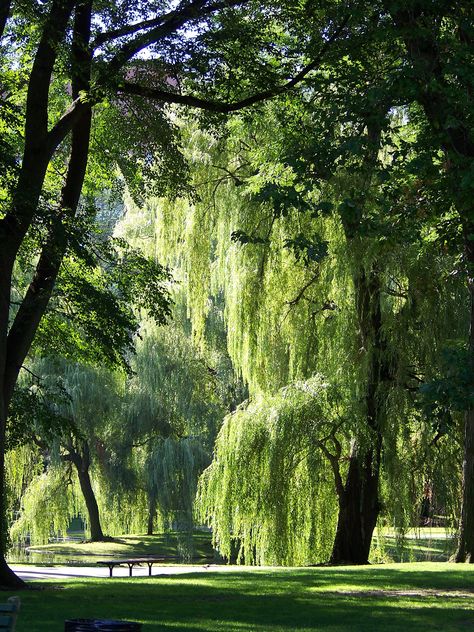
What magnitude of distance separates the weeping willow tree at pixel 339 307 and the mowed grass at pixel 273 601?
8.46ft

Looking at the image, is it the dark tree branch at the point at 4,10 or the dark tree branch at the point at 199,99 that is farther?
the dark tree branch at the point at 199,99

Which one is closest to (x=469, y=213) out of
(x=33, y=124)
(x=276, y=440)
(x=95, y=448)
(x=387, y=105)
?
(x=387, y=105)

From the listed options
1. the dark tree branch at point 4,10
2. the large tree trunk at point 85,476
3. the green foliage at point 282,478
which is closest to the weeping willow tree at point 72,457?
the large tree trunk at point 85,476

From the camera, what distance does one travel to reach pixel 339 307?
18312 mm

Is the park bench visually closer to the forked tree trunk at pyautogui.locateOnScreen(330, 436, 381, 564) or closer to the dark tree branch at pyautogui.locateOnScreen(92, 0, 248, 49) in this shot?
the dark tree branch at pyautogui.locateOnScreen(92, 0, 248, 49)

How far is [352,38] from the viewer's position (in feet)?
39.6

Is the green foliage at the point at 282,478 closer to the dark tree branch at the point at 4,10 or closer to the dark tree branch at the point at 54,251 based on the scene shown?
the dark tree branch at the point at 54,251

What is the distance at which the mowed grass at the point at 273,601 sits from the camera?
31.4 feet

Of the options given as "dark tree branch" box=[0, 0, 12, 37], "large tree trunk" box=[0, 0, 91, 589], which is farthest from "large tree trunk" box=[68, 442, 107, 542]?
"dark tree branch" box=[0, 0, 12, 37]

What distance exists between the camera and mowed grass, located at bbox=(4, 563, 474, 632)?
9.58m

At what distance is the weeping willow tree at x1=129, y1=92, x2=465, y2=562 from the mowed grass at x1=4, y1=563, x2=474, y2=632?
2.58m

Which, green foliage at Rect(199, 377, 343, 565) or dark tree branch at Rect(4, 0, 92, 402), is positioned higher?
dark tree branch at Rect(4, 0, 92, 402)

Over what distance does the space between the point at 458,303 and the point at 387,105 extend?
7905 mm

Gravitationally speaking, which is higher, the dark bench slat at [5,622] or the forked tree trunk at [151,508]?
the forked tree trunk at [151,508]
